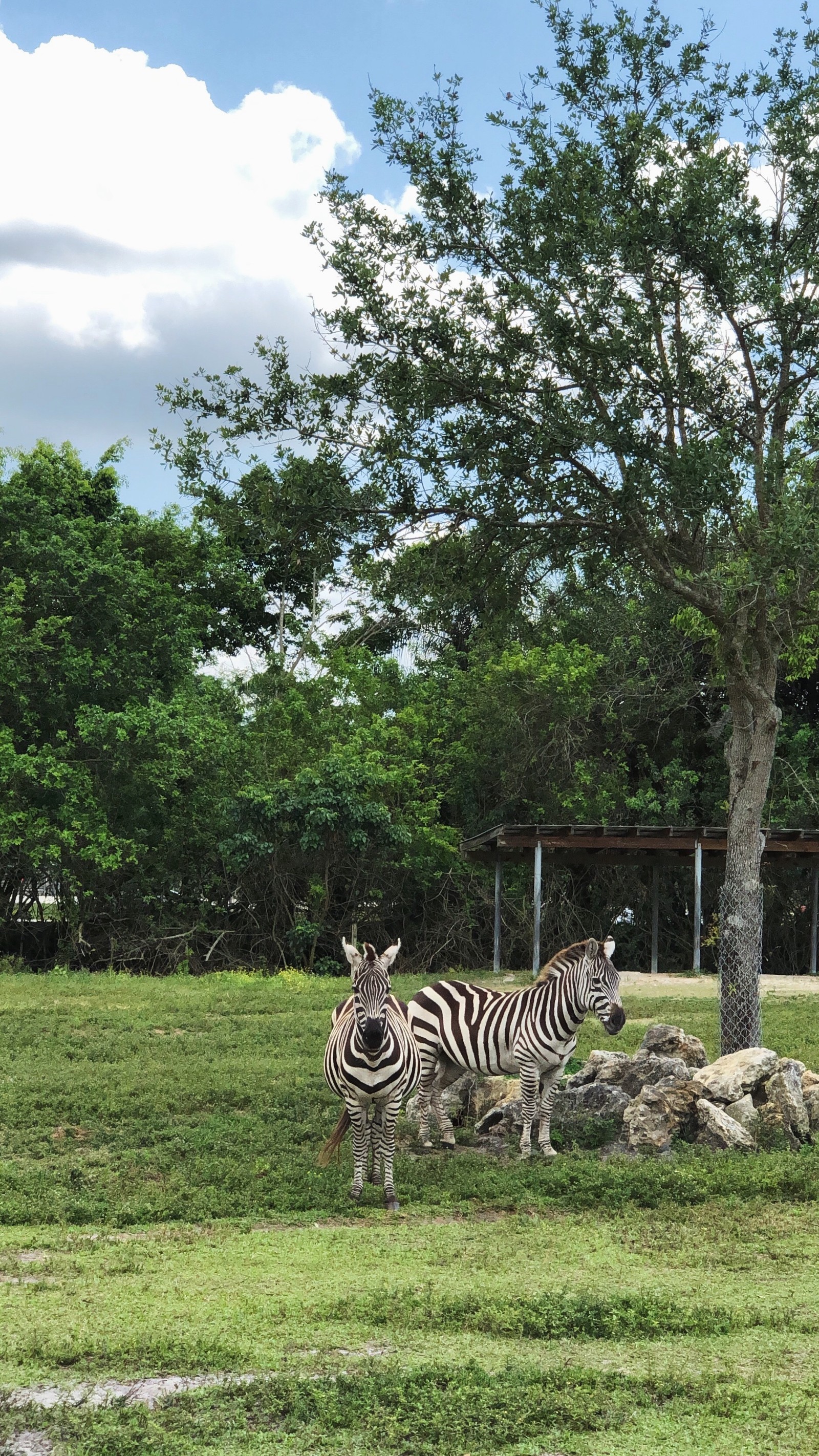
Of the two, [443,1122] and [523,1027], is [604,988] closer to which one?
[523,1027]

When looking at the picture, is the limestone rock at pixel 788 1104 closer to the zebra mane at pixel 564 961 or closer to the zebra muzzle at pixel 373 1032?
the zebra mane at pixel 564 961

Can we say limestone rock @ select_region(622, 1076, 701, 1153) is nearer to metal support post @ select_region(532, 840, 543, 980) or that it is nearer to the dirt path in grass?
A: the dirt path in grass

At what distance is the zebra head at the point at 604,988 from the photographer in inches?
378

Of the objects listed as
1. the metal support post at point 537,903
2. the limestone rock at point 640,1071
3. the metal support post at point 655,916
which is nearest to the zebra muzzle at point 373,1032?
the limestone rock at point 640,1071

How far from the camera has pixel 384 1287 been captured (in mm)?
6094

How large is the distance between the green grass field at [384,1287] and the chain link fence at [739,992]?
253 cm

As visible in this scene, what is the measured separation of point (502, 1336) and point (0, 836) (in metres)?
21.2

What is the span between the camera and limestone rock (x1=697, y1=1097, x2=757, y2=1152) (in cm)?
915

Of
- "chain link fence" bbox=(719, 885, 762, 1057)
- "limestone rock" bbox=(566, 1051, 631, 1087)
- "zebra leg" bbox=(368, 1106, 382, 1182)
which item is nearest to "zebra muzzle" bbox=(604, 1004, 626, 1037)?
"limestone rock" bbox=(566, 1051, 631, 1087)

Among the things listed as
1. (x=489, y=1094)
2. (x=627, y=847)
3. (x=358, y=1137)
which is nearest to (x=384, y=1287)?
(x=358, y=1137)

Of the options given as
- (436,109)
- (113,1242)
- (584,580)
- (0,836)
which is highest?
(436,109)

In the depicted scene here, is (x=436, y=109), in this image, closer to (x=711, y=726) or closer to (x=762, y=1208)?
(x=762, y=1208)

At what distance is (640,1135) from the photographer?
30.2ft

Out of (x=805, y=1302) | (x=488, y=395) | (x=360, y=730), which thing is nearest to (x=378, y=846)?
(x=360, y=730)
